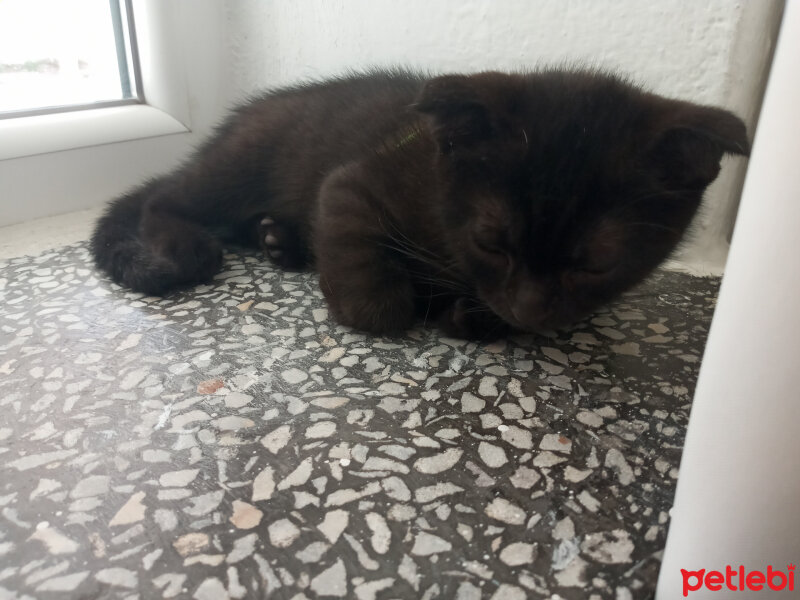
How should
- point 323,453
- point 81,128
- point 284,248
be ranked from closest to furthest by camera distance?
point 323,453
point 284,248
point 81,128

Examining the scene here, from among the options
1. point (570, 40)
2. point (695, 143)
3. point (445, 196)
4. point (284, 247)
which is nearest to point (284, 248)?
point (284, 247)

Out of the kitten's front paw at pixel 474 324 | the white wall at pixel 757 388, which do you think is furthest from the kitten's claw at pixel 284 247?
the white wall at pixel 757 388

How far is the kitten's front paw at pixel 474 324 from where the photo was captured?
37.3 inches

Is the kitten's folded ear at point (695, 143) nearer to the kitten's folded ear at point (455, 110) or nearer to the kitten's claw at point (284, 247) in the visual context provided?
the kitten's folded ear at point (455, 110)

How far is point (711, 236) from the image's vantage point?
1.19m

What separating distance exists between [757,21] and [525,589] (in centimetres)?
97

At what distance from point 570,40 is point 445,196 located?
476mm

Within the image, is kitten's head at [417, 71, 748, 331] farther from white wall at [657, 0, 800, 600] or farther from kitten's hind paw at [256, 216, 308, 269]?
kitten's hind paw at [256, 216, 308, 269]

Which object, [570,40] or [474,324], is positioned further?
[570,40]

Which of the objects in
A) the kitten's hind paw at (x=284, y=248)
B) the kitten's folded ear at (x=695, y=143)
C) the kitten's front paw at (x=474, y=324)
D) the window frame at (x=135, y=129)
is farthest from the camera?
the window frame at (x=135, y=129)

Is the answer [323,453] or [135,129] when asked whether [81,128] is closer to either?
[135,129]

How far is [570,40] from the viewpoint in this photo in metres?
1.13

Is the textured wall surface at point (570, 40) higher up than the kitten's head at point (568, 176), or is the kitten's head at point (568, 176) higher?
the textured wall surface at point (570, 40)

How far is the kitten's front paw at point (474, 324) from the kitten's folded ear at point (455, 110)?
0.25m
